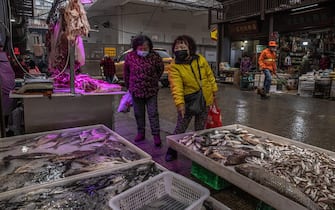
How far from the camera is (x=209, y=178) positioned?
9.28ft

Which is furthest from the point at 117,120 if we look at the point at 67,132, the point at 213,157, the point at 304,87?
the point at 304,87

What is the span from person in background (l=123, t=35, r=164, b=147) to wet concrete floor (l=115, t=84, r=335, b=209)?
662 millimetres

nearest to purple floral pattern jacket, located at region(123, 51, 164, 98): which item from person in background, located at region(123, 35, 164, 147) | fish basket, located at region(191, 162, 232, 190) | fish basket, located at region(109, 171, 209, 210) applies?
person in background, located at region(123, 35, 164, 147)

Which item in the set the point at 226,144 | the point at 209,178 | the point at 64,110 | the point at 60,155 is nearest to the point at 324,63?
the point at 226,144

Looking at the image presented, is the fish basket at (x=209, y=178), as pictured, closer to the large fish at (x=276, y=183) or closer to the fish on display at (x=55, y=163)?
the large fish at (x=276, y=183)

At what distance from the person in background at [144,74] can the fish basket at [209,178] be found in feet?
4.01

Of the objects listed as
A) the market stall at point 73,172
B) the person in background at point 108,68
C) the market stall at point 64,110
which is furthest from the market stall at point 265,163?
the person in background at point 108,68

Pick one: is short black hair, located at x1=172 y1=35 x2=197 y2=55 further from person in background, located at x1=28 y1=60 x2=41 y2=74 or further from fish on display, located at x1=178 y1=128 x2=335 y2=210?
person in background, located at x1=28 y1=60 x2=41 y2=74

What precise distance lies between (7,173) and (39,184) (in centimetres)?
47

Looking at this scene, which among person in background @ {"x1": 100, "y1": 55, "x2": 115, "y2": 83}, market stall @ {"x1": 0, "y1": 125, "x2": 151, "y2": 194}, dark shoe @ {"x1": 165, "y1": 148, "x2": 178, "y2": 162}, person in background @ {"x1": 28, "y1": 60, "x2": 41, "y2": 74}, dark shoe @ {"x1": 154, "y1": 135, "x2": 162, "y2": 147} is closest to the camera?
market stall @ {"x1": 0, "y1": 125, "x2": 151, "y2": 194}

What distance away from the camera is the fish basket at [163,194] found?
5.35 feet

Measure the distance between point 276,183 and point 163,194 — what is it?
2.98 feet

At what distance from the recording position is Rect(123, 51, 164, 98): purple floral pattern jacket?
154 inches

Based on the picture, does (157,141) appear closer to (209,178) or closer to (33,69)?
(209,178)
